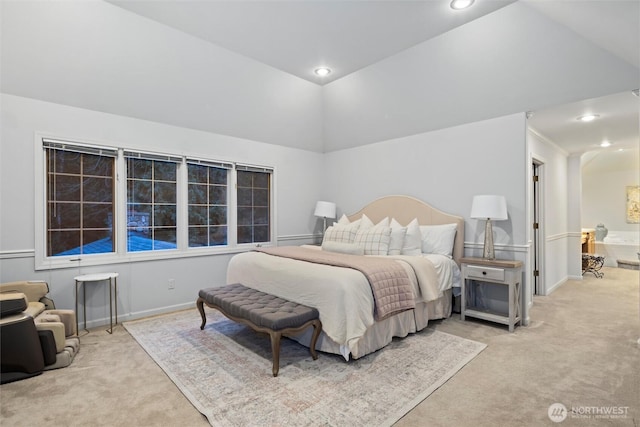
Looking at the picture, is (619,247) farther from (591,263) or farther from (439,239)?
(439,239)

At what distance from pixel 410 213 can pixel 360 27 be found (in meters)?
2.46

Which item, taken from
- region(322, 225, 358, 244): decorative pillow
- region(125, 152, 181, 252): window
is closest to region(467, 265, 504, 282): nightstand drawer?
region(322, 225, 358, 244): decorative pillow

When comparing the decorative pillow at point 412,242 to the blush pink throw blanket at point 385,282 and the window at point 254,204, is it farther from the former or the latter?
the window at point 254,204

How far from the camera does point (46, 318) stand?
2770 millimetres

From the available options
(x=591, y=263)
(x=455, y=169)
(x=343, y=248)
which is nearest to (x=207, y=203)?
(x=343, y=248)

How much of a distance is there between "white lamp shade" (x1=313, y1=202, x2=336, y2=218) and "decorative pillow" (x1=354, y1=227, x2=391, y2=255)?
1478 millimetres

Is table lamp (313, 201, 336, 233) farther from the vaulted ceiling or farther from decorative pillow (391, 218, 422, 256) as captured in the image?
the vaulted ceiling

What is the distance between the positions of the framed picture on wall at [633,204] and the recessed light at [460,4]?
23.7 feet

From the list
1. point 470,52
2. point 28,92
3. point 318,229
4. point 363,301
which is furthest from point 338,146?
point 28,92

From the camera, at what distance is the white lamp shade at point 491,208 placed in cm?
353

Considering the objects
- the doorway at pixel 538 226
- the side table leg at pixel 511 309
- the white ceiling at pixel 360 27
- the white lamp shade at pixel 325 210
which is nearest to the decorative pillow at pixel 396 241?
the side table leg at pixel 511 309

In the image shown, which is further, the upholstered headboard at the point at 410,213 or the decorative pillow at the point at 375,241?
the upholstered headboard at the point at 410,213

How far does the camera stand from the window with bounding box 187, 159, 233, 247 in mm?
4473

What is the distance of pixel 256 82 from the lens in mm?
A: 4254
